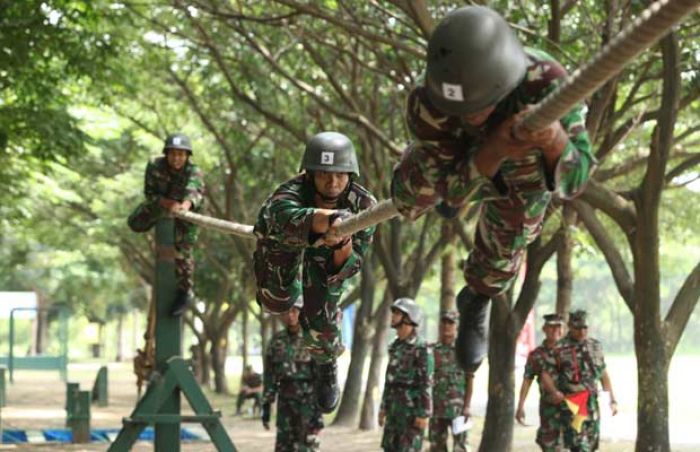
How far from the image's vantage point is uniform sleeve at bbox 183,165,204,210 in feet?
32.6

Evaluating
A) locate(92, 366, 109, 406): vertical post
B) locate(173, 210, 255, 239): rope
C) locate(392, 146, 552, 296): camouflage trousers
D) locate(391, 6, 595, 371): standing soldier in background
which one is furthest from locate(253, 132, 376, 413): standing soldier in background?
locate(92, 366, 109, 406): vertical post

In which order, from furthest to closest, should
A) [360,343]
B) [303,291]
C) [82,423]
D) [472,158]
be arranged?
[360,343] → [82,423] → [303,291] → [472,158]

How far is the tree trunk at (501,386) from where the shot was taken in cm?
1491

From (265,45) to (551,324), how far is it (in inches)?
284

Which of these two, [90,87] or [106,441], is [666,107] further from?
[106,441]

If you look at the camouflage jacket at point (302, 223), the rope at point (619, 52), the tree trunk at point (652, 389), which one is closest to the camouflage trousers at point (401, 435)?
the tree trunk at point (652, 389)

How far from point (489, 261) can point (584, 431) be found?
361 inches

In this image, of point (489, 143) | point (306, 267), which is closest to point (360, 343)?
point (306, 267)

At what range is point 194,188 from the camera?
9.97 metres

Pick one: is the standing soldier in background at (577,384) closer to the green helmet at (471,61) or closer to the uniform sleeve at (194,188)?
the uniform sleeve at (194,188)

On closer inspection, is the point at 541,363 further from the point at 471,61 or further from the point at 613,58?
the point at 613,58

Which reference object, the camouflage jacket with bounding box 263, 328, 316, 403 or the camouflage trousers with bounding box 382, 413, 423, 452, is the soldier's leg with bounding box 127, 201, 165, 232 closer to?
the camouflage jacket with bounding box 263, 328, 316, 403

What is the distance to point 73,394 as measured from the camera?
2048cm

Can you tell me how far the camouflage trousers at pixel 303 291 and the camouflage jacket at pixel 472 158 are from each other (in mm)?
2153
